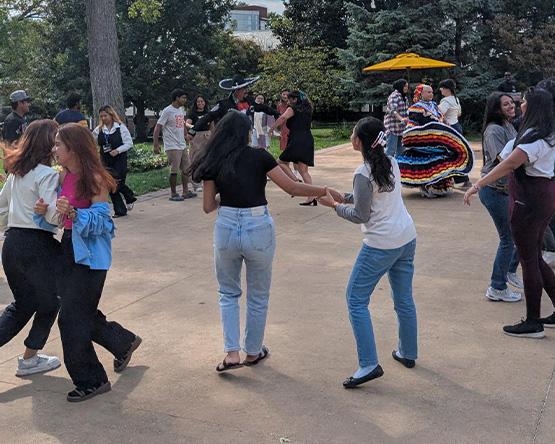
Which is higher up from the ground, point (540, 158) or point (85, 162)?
point (85, 162)

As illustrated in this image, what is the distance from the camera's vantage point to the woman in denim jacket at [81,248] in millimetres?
4039

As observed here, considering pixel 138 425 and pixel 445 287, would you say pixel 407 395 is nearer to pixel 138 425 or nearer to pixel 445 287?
pixel 138 425

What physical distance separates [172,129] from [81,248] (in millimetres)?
7646

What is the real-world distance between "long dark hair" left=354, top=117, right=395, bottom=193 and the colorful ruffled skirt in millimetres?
6677

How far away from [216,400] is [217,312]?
5.39 ft

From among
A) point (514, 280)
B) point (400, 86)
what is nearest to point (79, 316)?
point (514, 280)

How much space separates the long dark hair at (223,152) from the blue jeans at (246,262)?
24 cm

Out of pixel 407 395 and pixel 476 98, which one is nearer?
pixel 407 395

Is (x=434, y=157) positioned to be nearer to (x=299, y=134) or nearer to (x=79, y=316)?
Answer: (x=299, y=134)

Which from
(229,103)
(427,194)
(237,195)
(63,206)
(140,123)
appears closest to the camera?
(63,206)

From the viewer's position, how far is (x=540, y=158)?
485 cm

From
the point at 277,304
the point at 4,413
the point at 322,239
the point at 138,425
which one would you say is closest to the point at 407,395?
the point at 138,425

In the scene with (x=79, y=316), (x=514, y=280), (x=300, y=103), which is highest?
(x=300, y=103)

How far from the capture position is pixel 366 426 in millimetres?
3752
